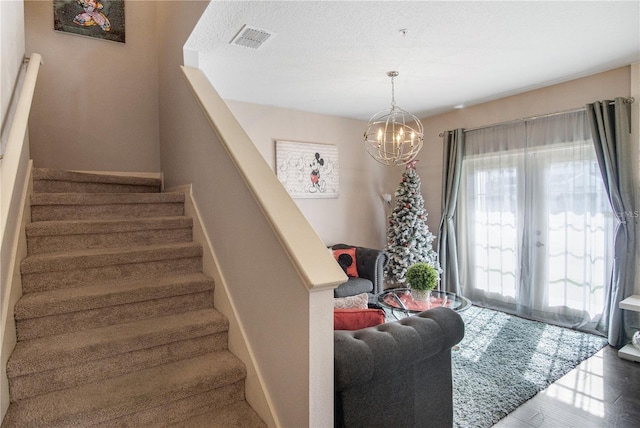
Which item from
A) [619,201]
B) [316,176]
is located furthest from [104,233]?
[619,201]

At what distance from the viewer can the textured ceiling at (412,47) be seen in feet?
7.88

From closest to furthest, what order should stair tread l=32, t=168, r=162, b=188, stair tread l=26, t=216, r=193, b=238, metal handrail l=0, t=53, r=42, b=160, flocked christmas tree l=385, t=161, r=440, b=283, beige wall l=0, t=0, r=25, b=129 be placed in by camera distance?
metal handrail l=0, t=53, r=42, b=160
beige wall l=0, t=0, r=25, b=129
stair tread l=26, t=216, r=193, b=238
stair tread l=32, t=168, r=162, b=188
flocked christmas tree l=385, t=161, r=440, b=283

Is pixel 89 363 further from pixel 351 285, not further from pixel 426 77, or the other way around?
pixel 426 77

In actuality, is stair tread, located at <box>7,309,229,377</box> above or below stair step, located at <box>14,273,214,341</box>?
below

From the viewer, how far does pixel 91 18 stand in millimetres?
3502

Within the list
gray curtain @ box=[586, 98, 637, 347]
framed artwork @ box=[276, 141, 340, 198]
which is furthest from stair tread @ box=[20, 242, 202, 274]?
gray curtain @ box=[586, 98, 637, 347]

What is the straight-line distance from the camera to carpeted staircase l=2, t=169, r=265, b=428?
1.49 m

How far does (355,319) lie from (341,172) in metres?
3.83

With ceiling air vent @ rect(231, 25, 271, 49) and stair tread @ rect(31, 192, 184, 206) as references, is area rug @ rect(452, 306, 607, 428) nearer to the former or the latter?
stair tread @ rect(31, 192, 184, 206)

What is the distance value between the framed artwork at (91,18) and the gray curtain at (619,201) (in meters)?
5.15

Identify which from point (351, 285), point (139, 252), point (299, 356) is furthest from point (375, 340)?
point (351, 285)

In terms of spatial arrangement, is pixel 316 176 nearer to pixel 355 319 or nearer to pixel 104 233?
pixel 104 233

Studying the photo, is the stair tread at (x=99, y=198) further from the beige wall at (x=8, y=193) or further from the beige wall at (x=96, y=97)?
the beige wall at (x=96, y=97)

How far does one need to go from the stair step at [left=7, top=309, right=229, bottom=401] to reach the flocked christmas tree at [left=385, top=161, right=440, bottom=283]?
Answer: 3448 millimetres
